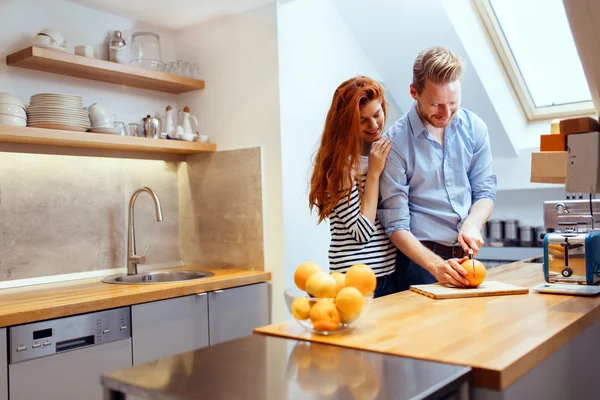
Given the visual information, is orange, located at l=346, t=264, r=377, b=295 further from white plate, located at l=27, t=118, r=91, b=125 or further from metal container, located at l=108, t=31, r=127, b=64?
metal container, located at l=108, t=31, r=127, b=64

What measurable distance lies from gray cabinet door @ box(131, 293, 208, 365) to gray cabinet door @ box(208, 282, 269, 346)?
0.05 meters

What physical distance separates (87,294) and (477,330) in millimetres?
1681

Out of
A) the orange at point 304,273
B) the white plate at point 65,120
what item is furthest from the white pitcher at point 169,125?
the orange at point 304,273

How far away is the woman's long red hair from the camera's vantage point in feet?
6.24

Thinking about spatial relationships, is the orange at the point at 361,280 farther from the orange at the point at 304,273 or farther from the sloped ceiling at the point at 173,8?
the sloped ceiling at the point at 173,8

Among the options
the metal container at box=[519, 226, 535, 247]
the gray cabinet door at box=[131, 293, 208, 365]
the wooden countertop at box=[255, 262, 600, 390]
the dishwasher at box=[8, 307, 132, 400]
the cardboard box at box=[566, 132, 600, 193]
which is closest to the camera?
the wooden countertop at box=[255, 262, 600, 390]

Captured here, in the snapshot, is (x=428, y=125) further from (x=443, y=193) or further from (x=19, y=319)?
(x=19, y=319)

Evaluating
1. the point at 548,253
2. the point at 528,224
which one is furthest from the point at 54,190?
the point at 528,224

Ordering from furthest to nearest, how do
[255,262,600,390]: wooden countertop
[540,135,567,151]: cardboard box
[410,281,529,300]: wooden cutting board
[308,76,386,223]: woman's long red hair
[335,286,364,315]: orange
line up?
[308,76,386,223]: woman's long red hair < [410,281,529,300]: wooden cutting board < [540,135,567,151]: cardboard box < [335,286,364,315]: orange < [255,262,600,390]: wooden countertop

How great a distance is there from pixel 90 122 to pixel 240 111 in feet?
2.55

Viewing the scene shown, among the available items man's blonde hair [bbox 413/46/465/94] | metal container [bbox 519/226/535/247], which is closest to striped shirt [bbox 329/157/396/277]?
man's blonde hair [bbox 413/46/465/94]

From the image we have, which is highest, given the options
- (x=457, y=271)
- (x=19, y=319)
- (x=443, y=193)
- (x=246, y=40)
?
(x=246, y=40)

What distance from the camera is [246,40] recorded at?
309 centimetres

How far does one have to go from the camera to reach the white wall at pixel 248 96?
2980mm
